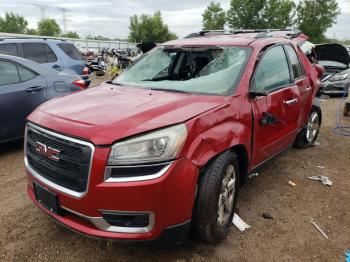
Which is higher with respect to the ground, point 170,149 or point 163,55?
point 163,55

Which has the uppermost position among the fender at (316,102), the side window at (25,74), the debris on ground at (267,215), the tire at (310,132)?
the side window at (25,74)

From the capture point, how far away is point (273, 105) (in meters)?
3.82

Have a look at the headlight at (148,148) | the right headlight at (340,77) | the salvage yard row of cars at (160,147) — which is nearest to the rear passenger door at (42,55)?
the salvage yard row of cars at (160,147)

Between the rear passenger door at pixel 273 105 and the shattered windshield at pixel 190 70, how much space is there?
0.83ft

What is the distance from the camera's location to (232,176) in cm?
323

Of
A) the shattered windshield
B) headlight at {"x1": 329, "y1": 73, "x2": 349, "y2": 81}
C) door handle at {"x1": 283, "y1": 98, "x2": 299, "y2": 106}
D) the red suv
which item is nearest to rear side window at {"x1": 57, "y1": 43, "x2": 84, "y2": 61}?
the shattered windshield

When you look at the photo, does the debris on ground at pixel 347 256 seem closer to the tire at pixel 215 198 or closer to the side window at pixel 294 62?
the tire at pixel 215 198

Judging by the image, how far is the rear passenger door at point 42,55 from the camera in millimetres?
9180

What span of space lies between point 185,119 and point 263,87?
4.70 feet

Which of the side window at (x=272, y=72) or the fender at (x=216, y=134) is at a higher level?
the side window at (x=272, y=72)

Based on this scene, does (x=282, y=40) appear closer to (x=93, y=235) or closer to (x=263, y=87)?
(x=263, y=87)

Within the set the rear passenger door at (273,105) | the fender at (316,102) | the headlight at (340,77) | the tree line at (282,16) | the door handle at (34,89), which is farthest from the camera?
the tree line at (282,16)

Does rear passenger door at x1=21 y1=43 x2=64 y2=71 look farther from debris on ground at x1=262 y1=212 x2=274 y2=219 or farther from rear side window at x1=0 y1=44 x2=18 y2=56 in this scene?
debris on ground at x1=262 y1=212 x2=274 y2=219

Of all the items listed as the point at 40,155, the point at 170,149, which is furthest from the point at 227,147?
the point at 40,155
